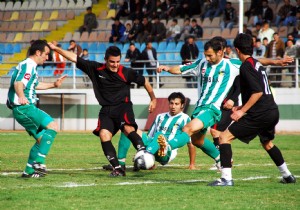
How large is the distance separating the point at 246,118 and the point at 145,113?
62.7 feet

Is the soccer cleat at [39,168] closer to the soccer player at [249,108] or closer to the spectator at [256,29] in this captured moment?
the soccer player at [249,108]

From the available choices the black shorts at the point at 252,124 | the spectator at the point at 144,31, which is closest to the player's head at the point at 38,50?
the black shorts at the point at 252,124

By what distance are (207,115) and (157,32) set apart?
2117 cm

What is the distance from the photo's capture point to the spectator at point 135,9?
3475cm

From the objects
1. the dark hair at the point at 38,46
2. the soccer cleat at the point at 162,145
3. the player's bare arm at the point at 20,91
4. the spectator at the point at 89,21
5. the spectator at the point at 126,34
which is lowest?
the soccer cleat at the point at 162,145

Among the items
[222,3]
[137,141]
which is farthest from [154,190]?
[222,3]

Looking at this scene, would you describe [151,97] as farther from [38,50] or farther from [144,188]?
[144,188]

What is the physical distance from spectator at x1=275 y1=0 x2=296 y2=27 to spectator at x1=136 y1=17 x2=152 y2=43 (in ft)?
16.8

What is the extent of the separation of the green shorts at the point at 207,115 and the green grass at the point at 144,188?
0.83 m

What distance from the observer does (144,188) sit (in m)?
10.7

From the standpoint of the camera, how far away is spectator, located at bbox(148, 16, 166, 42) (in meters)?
32.9

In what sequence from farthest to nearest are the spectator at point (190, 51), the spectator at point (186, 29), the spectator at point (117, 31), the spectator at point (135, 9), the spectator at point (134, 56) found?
the spectator at point (135, 9), the spectator at point (117, 31), the spectator at point (186, 29), the spectator at point (134, 56), the spectator at point (190, 51)

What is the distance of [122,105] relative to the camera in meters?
13.1

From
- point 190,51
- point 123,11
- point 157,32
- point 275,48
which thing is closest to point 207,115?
point 275,48
